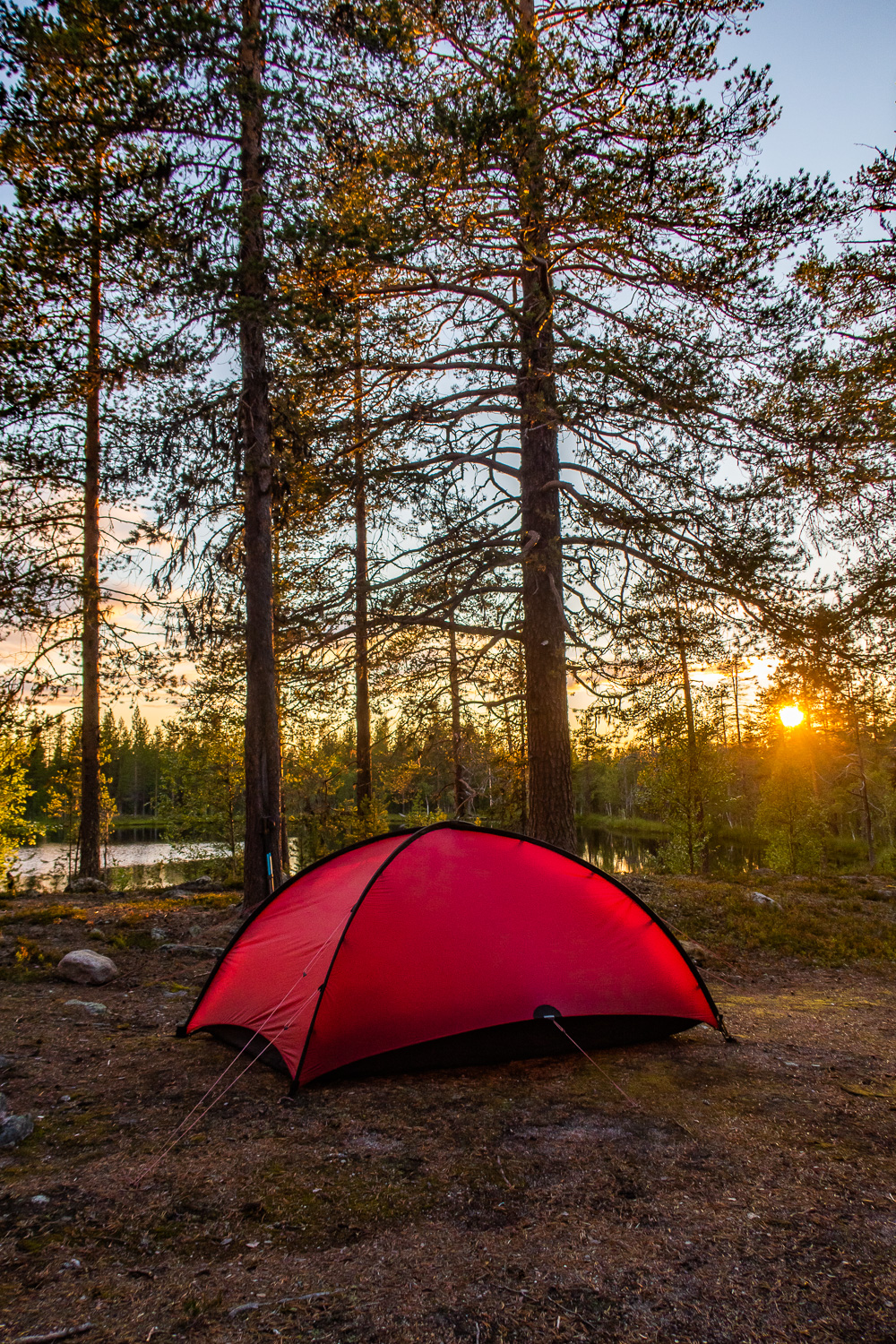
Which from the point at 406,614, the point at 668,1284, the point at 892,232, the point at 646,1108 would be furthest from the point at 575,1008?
the point at 892,232

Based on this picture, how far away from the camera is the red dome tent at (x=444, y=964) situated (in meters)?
4.48

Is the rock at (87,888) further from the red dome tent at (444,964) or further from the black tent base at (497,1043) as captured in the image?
the black tent base at (497,1043)

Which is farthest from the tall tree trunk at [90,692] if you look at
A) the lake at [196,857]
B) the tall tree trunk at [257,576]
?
the lake at [196,857]

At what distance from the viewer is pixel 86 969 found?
6.56m

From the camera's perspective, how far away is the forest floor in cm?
243

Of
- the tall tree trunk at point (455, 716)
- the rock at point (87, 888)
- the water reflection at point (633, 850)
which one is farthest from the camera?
the water reflection at point (633, 850)

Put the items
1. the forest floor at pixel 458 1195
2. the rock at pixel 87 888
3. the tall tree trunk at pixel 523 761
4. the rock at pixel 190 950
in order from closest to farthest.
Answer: the forest floor at pixel 458 1195
the rock at pixel 190 950
the tall tree trunk at pixel 523 761
the rock at pixel 87 888

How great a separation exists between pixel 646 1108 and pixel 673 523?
6.24 metres

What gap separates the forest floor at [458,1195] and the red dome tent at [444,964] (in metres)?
0.19

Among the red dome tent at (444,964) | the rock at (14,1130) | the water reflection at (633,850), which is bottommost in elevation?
the water reflection at (633,850)

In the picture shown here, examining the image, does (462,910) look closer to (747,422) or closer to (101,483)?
(747,422)

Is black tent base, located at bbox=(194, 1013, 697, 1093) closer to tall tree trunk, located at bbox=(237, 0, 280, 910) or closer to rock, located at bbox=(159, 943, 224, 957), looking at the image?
rock, located at bbox=(159, 943, 224, 957)

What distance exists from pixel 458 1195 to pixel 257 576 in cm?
672

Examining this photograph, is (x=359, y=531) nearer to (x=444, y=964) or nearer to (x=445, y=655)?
(x=445, y=655)
